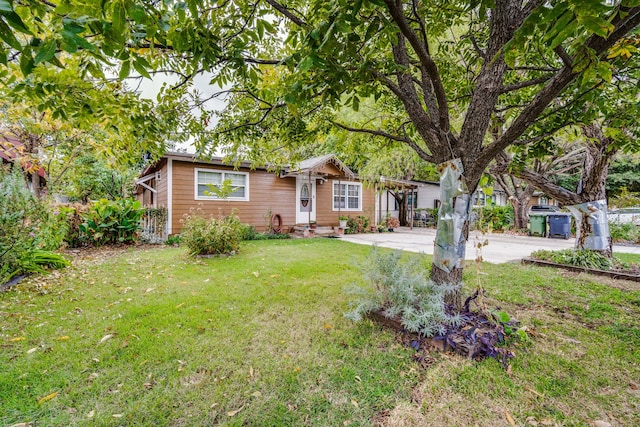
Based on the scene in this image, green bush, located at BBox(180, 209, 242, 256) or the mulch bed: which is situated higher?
green bush, located at BBox(180, 209, 242, 256)

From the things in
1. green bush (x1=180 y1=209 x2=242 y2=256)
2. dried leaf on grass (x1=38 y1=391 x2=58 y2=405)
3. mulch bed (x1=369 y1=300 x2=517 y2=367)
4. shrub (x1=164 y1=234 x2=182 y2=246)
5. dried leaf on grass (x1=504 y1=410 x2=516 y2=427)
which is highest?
green bush (x1=180 y1=209 x2=242 y2=256)

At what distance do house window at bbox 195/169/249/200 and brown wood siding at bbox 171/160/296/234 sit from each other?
0.16 metres

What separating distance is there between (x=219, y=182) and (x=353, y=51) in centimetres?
1053

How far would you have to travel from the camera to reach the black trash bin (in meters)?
11.1

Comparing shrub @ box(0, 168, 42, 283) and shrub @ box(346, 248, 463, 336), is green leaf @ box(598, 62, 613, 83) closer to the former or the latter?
shrub @ box(346, 248, 463, 336)

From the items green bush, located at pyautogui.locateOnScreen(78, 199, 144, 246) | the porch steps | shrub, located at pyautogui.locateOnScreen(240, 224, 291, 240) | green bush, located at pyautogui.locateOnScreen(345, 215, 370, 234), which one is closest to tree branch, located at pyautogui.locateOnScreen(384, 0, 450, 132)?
shrub, located at pyautogui.locateOnScreen(240, 224, 291, 240)

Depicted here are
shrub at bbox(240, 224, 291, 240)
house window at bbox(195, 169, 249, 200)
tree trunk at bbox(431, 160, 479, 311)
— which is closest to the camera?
tree trunk at bbox(431, 160, 479, 311)

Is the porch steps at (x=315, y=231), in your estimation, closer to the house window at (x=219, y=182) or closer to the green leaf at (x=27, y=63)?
the house window at (x=219, y=182)

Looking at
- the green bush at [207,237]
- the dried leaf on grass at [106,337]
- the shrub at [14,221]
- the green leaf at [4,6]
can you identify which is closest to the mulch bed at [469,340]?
the dried leaf on grass at [106,337]

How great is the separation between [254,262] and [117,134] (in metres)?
4.05

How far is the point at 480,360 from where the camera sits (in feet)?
8.05

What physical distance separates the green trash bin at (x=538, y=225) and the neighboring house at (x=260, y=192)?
7.65m

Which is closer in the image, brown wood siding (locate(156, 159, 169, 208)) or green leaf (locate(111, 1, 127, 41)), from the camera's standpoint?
green leaf (locate(111, 1, 127, 41))

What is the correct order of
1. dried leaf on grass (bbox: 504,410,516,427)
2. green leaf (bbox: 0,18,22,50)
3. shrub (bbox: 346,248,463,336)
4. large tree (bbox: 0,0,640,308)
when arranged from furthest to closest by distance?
shrub (bbox: 346,248,463,336) < dried leaf on grass (bbox: 504,410,516,427) < large tree (bbox: 0,0,640,308) < green leaf (bbox: 0,18,22,50)
